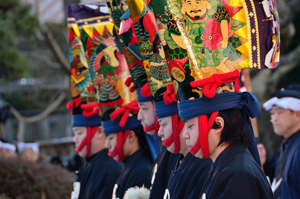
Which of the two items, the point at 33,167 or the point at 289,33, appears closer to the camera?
the point at 33,167

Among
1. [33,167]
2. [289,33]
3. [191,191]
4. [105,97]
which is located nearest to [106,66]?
[105,97]

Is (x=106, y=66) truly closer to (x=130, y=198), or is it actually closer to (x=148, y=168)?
(x=148, y=168)

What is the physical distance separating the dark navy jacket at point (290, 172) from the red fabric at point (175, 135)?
6.74 ft

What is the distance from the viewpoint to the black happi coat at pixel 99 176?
359 centimetres

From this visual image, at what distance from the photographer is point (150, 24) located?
2.59m

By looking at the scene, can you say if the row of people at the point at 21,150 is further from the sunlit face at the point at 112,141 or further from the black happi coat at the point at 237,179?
the black happi coat at the point at 237,179

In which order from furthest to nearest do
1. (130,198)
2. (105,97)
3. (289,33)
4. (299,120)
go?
(289,33)
(299,120)
(105,97)
(130,198)

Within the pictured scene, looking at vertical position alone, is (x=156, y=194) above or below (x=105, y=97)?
below

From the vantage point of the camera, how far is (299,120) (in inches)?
180

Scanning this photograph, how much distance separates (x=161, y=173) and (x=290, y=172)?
196cm

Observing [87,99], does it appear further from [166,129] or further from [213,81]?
[213,81]

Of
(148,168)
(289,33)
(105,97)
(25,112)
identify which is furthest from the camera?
(25,112)

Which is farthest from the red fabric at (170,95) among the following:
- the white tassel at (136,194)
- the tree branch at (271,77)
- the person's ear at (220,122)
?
the tree branch at (271,77)

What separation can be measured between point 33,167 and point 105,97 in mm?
3285
